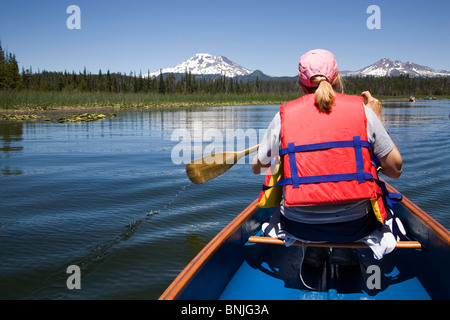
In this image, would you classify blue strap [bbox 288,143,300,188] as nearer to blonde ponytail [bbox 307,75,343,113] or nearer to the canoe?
blonde ponytail [bbox 307,75,343,113]

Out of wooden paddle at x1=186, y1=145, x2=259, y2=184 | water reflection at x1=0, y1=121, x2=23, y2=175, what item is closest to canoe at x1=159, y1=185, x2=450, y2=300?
wooden paddle at x1=186, y1=145, x2=259, y2=184

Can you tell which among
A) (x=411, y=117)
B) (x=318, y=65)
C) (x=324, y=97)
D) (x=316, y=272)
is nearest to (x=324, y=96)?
(x=324, y=97)

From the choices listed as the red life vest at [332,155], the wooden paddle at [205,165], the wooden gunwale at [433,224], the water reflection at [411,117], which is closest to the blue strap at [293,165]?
the red life vest at [332,155]

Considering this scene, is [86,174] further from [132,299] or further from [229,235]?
[229,235]

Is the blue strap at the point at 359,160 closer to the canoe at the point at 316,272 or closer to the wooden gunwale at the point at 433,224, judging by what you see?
the canoe at the point at 316,272

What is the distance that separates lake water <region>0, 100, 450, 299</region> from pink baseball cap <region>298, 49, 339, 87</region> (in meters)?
2.08

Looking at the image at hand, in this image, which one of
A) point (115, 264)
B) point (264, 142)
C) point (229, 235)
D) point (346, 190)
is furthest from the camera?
point (115, 264)

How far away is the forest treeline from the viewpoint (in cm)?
4249

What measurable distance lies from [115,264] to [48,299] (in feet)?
2.41

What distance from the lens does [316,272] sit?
2.73m

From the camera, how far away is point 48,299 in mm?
3201

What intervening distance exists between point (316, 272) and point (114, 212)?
3.34 m

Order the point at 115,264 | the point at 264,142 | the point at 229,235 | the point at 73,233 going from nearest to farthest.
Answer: the point at 264,142
the point at 229,235
the point at 115,264
the point at 73,233
